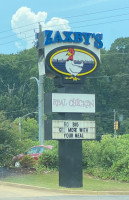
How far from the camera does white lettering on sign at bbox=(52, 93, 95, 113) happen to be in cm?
1972

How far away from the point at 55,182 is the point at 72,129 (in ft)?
9.76

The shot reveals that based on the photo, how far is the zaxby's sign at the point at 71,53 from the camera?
19875mm

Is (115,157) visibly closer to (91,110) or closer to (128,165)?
(128,165)

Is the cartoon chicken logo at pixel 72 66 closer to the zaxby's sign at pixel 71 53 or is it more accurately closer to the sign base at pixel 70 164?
the zaxby's sign at pixel 71 53

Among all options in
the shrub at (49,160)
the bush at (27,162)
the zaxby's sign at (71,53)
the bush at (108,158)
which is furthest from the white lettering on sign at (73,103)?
the bush at (27,162)

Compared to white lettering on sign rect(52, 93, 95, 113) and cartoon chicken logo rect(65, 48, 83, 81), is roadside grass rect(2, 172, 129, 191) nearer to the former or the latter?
white lettering on sign rect(52, 93, 95, 113)

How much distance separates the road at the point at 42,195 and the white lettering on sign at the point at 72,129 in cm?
281

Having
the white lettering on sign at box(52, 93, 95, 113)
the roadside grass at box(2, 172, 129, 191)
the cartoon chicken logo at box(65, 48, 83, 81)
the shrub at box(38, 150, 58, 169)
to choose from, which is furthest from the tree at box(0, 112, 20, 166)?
the cartoon chicken logo at box(65, 48, 83, 81)

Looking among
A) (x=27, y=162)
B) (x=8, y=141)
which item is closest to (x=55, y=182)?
(x=27, y=162)

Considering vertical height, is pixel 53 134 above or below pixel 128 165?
above

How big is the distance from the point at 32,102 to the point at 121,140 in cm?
5976

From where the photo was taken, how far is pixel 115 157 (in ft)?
75.6

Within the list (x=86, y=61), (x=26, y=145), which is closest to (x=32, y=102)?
(x=26, y=145)

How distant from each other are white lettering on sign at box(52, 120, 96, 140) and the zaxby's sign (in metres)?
2.09
